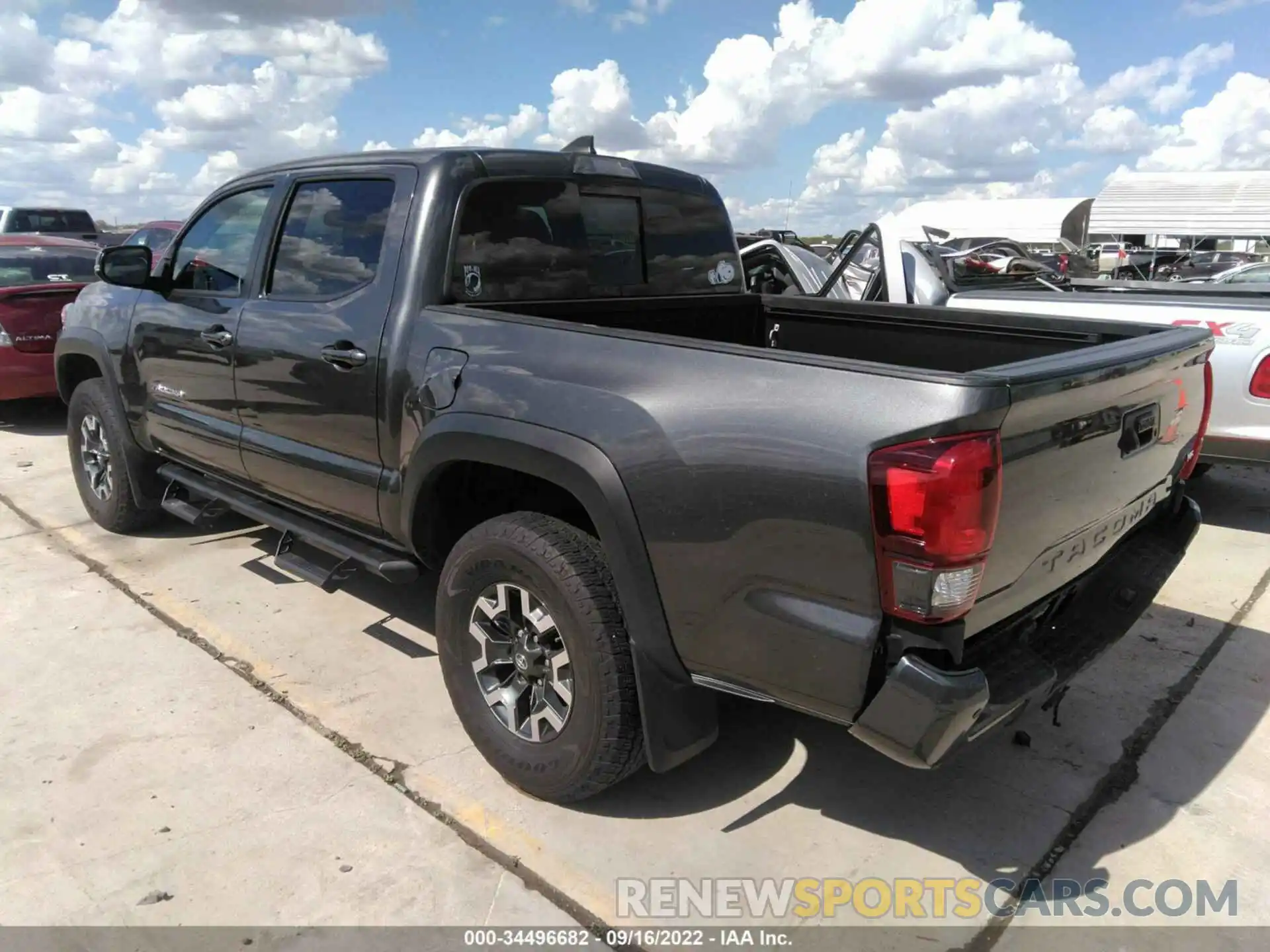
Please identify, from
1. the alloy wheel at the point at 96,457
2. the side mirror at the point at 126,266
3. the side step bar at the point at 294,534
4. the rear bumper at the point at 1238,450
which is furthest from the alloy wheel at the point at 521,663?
the rear bumper at the point at 1238,450

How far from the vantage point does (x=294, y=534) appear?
3.84m

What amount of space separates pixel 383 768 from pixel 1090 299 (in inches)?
183

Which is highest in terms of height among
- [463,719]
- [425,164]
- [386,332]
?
[425,164]

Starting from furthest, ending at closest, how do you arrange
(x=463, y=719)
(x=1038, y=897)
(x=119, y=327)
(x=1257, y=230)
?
1. (x=1257, y=230)
2. (x=119, y=327)
3. (x=463, y=719)
4. (x=1038, y=897)

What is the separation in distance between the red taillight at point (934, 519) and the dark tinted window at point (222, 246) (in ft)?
9.96

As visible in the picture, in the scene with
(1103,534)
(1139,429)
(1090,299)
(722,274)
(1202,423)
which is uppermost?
(722,274)

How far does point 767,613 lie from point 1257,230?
83.5 feet

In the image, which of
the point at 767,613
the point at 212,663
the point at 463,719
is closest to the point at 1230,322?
the point at 767,613

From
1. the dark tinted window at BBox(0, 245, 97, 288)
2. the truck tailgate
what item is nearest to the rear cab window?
the truck tailgate

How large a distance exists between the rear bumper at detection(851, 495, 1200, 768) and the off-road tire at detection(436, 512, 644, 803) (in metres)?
0.72

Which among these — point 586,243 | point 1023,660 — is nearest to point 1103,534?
point 1023,660

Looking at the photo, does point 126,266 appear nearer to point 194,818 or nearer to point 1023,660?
point 194,818

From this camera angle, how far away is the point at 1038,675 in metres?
2.35

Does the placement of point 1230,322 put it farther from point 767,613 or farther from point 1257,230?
point 1257,230
